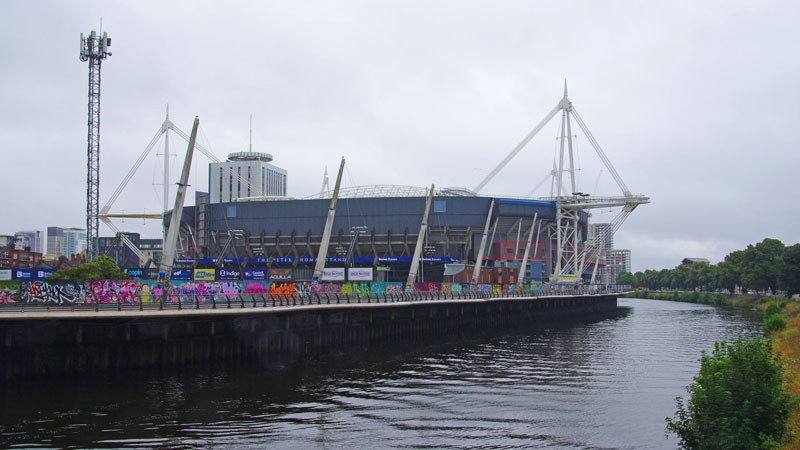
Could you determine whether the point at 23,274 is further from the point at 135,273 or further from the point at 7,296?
the point at 135,273

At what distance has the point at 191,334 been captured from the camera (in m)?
54.1

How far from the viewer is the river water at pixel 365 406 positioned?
110 feet

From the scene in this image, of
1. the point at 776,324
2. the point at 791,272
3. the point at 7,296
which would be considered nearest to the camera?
the point at 7,296

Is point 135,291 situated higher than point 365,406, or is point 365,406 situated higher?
point 135,291

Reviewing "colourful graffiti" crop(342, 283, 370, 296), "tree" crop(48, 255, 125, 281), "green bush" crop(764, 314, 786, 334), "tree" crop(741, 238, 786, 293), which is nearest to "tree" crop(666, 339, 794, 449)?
"colourful graffiti" crop(342, 283, 370, 296)

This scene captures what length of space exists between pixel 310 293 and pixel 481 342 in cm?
2500

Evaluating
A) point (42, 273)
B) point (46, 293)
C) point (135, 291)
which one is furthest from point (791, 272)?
point (46, 293)

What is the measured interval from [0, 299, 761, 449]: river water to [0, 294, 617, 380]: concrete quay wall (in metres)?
1.58

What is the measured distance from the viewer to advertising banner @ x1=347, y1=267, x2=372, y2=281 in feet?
420

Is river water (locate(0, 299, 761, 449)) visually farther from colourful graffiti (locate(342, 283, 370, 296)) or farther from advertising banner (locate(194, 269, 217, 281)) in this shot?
advertising banner (locate(194, 269, 217, 281))

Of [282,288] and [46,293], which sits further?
[282,288]

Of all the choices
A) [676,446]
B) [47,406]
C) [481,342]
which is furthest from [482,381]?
[481,342]

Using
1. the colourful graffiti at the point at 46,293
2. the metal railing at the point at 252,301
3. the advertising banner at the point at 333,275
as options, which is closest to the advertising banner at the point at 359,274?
the advertising banner at the point at 333,275

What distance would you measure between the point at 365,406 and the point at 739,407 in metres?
20.9
